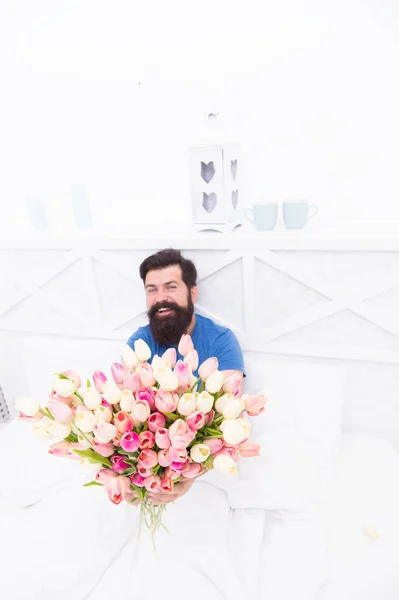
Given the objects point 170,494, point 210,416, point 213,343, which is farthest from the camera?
point 213,343

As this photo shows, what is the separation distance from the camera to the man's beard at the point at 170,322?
63.2 inches

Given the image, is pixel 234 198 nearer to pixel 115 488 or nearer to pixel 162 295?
pixel 162 295

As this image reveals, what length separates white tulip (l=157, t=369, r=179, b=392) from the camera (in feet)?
2.83

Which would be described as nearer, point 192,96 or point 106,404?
point 106,404

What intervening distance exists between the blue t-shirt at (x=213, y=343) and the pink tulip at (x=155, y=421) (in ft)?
2.38

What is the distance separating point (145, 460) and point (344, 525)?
2.88 ft

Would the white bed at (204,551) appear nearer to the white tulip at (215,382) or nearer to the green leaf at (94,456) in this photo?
the green leaf at (94,456)

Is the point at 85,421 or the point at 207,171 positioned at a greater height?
the point at 207,171

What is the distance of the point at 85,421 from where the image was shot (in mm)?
842

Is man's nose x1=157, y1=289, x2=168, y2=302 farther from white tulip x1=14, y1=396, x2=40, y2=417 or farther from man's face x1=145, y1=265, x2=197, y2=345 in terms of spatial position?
white tulip x1=14, y1=396, x2=40, y2=417

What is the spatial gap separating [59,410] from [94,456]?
14 cm

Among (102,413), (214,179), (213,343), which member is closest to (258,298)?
(213,343)

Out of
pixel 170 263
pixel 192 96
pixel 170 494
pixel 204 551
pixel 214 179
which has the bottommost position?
pixel 204 551

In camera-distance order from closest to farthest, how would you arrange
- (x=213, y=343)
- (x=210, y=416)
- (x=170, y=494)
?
1. (x=210, y=416)
2. (x=170, y=494)
3. (x=213, y=343)
